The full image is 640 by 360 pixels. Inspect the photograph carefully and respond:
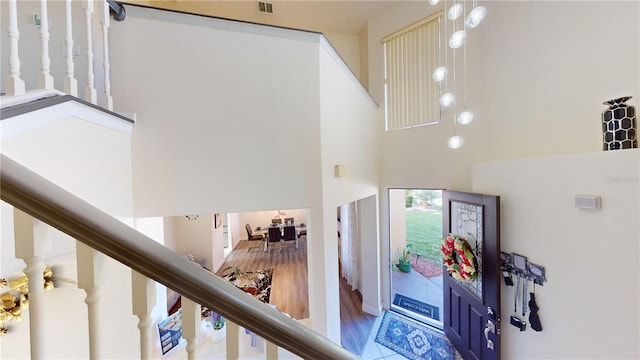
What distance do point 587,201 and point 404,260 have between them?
4104 millimetres

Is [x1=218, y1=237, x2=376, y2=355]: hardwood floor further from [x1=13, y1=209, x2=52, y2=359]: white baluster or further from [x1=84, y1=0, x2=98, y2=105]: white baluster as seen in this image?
[x1=84, y1=0, x2=98, y2=105]: white baluster

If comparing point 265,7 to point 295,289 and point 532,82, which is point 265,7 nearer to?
point 532,82

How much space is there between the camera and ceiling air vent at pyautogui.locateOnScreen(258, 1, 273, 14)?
379 centimetres

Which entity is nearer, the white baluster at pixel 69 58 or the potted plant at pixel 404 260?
the white baluster at pixel 69 58

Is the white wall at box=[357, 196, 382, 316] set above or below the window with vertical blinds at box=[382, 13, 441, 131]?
below

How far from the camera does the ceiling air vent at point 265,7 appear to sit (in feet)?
12.4

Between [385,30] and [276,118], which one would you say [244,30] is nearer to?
[276,118]

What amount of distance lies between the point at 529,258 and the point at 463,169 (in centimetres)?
130

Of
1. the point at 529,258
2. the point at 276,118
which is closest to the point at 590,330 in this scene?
the point at 529,258

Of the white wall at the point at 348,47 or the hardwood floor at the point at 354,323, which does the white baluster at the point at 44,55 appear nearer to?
the hardwood floor at the point at 354,323

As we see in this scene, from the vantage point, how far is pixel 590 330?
1.70m

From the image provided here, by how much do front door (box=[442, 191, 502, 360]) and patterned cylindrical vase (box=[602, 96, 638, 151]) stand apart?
0.87 metres

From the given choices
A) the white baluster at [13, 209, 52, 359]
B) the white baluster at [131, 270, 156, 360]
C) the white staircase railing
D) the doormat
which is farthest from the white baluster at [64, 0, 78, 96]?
the doormat

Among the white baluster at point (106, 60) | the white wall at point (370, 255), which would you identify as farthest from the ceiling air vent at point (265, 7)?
the white wall at point (370, 255)
